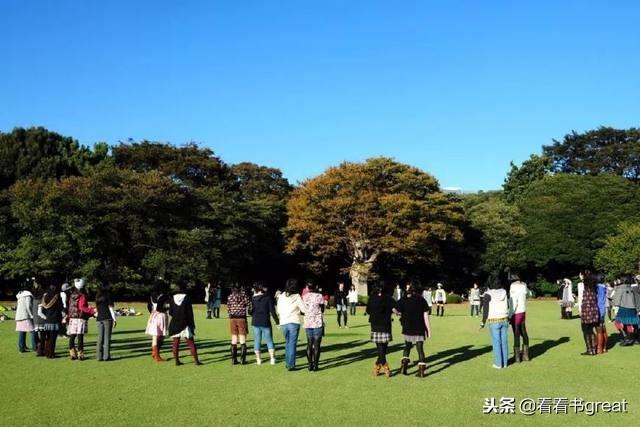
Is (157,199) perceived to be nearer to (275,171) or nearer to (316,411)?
(275,171)

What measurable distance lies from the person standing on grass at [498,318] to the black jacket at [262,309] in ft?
14.0

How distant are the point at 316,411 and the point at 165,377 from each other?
4078mm

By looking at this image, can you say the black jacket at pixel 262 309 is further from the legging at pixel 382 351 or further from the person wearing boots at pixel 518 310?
the person wearing boots at pixel 518 310

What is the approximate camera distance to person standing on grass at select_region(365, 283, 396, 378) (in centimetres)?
1148

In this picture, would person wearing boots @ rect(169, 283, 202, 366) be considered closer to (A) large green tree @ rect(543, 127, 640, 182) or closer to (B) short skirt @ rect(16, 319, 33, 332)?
(B) short skirt @ rect(16, 319, 33, 332)

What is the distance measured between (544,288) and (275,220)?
80.4 ft

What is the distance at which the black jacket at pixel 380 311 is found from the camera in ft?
37.8

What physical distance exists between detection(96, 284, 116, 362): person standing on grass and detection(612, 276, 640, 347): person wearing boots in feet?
39.2

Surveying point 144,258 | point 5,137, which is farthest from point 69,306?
point 5,137

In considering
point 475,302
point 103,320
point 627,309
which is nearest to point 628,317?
point 627,309

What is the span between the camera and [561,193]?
199ft

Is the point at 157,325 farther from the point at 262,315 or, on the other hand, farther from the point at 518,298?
the point at 518,298

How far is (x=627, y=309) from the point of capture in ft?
51.9

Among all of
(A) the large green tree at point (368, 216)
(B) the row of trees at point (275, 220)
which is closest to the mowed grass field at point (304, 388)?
(B) the row of trees at point (275, 220)
